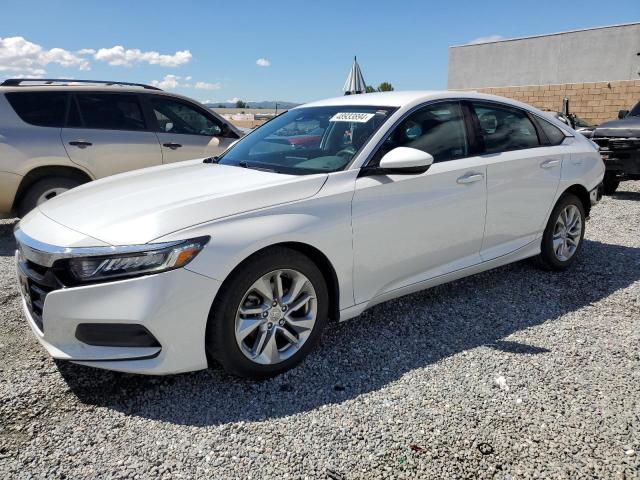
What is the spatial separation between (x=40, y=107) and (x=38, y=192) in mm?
1021

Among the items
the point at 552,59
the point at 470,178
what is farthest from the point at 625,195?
the point at 552,59

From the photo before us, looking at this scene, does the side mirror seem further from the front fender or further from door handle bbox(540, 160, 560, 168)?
door handle bbox(540, 160, 560, 168)

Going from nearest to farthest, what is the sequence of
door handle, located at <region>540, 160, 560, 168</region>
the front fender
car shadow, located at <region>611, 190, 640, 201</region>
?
the front fender, door handle, located at <region>540, 160, 560, 168</region>, car shadow, located at <region>611, 190, 640, 201</region>

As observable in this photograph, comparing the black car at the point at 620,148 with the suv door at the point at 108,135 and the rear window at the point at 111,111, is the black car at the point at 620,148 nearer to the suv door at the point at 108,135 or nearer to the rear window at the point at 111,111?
the suv door at the point at 108,135

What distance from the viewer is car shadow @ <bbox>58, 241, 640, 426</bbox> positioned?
9.09ft

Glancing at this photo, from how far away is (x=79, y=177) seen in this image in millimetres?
6297

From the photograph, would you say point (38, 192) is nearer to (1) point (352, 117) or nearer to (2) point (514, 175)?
(1) point (352, 117)

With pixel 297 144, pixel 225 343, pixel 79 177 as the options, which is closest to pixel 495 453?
pixel 225 343

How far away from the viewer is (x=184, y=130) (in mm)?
6953

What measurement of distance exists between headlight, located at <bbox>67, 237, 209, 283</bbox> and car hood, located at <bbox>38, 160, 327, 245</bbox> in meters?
0.06

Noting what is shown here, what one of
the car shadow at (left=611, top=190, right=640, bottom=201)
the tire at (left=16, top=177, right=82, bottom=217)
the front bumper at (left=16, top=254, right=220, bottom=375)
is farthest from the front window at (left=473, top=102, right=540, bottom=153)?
the car shadow at (left=611, top=190, right=640, bottom=201)

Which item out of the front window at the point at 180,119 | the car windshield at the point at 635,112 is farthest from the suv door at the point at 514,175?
the car windshield at the point at 635,112

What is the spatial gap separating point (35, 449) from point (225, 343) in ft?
3.18

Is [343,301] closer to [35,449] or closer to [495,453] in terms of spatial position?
[495,453]
